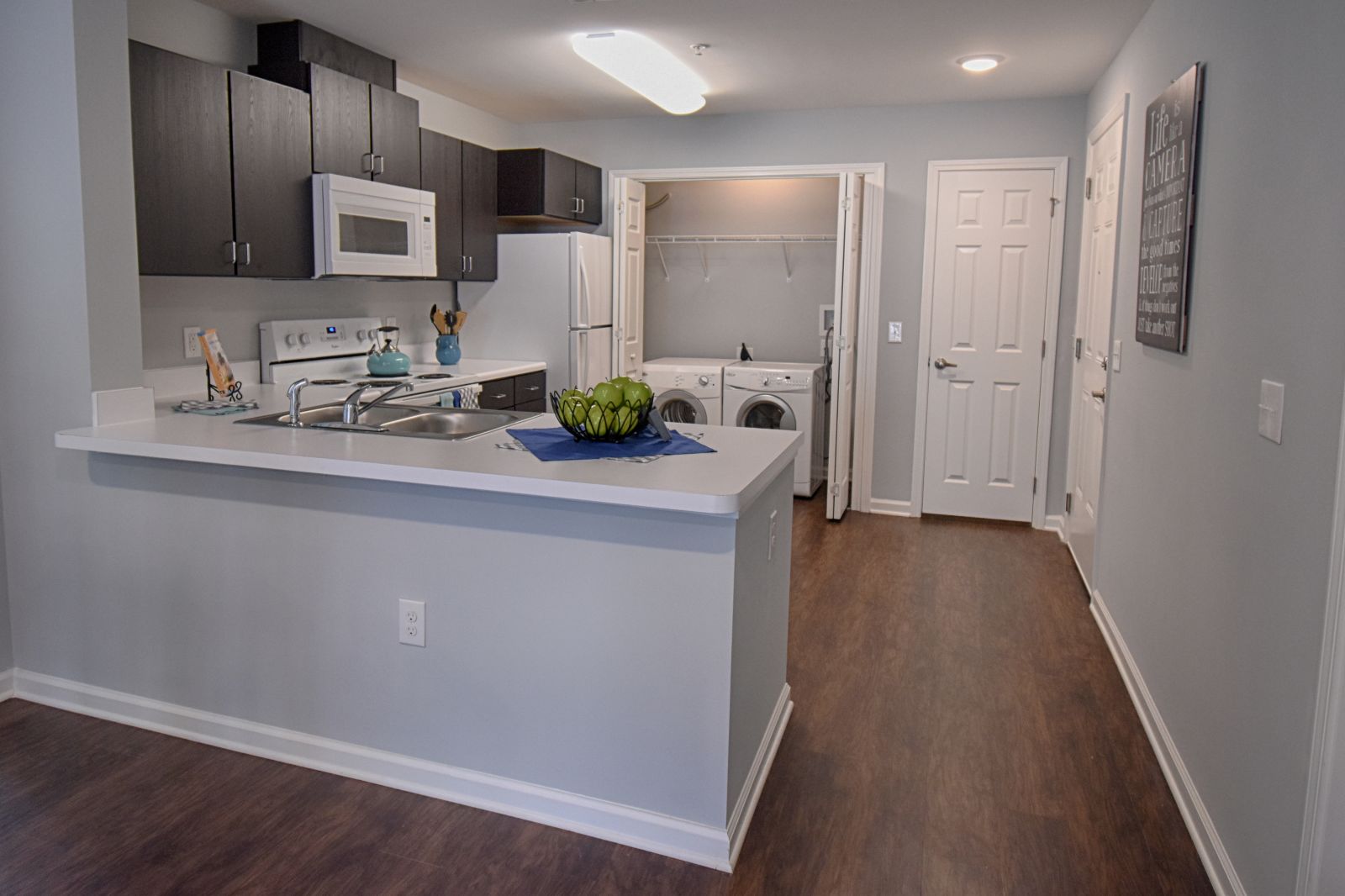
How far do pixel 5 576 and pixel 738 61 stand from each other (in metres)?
3.50

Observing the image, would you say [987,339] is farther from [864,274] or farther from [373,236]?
[373,236]

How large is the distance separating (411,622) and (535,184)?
331 centimetres

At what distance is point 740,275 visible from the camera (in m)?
6.30

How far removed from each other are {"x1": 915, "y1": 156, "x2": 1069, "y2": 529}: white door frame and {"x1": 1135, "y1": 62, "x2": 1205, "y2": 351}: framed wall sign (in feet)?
5.85

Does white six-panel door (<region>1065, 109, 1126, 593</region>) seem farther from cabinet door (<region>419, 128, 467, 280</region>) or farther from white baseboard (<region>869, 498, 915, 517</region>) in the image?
cabinet door (<region>419, 128, 467, 280</region>)

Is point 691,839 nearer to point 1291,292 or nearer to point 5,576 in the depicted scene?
point 1291,292

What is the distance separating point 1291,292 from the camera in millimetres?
1794

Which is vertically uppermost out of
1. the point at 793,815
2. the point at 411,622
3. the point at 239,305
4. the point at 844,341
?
the point at 239,305

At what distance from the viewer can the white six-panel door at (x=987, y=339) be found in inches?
202

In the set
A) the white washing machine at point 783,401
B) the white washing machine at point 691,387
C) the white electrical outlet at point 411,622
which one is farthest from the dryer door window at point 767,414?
the white electrical outlet at point 411,622

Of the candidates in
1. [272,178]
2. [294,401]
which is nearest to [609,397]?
[294,401]

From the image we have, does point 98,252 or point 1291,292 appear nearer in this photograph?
point 1291,292

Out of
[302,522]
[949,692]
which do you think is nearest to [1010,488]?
[949,692]

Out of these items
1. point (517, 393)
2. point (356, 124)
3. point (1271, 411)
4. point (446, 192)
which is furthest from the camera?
point (517, 393)
